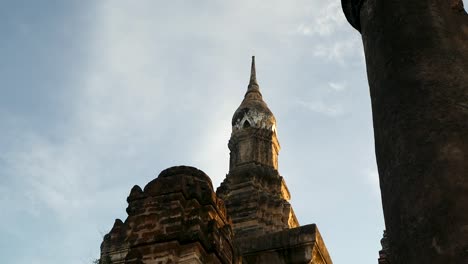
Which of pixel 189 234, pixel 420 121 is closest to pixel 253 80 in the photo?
pixel 189 234

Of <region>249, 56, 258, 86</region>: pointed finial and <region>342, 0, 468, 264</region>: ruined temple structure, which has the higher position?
<region>249, 56, 258, 86</region>: pointed finial

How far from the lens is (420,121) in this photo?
2.60 m

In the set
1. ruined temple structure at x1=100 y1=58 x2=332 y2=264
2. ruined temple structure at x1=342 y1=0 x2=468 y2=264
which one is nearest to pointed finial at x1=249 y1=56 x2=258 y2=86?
ruined temple structure at x1=100 y1=58 x2=332 y2=264

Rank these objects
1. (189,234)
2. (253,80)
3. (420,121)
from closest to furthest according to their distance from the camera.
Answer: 1. (420,121)
2. (189,234)
3. (253,80)

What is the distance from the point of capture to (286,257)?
494 centimetres

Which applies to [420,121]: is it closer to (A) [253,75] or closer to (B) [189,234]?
(B) [189,234]

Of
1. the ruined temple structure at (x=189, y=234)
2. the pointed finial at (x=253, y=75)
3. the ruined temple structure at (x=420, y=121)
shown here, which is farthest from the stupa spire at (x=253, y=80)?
the ruined temple structure at (x=420, y=121)

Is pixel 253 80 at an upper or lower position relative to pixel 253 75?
lower

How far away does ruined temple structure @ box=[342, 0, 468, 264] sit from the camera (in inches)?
90.4

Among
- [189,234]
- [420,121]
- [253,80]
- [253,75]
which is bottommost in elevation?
[420,121]

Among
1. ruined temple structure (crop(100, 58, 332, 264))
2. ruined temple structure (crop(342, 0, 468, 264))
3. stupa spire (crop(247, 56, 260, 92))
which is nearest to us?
ruined temple structure (crop(342, 0, 468, 264))

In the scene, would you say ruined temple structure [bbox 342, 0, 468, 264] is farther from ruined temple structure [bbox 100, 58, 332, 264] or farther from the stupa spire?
the stupa spire

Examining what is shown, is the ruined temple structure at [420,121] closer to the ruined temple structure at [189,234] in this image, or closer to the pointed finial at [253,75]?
the ruined temple structure at [189,234]

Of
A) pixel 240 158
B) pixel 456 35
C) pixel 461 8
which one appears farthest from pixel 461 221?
pixel 240 158
